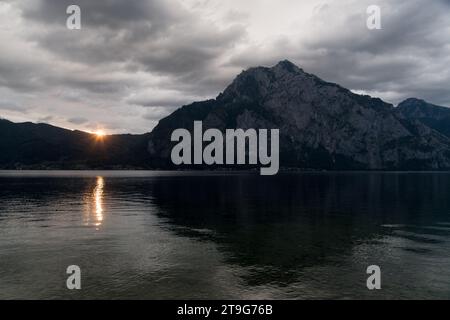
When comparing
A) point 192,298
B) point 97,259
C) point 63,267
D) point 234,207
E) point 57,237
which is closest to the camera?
point 192,298

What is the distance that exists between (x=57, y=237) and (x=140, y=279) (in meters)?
31.9

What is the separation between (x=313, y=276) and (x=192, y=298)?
16.1m

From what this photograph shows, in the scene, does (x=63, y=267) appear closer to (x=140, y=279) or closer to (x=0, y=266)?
Result: (x=0, y=266)

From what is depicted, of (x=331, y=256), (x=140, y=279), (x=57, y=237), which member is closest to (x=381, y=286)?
(x=331, y=256)

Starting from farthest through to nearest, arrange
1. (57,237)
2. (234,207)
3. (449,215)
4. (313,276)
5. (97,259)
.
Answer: (234,207), (449,215), (57,237), (97,259), (313,276)

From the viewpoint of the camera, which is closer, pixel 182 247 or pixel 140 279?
pixel 140 279

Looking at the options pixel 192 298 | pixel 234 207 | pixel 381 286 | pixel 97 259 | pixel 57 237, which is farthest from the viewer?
pixel 234 207

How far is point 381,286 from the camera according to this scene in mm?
43094

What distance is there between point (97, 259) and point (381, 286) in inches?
1519

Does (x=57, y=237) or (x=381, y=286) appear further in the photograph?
(x=57, y=237)
